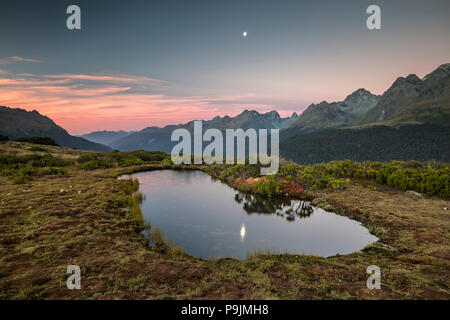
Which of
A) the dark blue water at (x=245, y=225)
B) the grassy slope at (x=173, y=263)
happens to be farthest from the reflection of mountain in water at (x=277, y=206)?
the grassy slope at (x=173, y=263)

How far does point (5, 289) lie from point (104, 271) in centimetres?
406

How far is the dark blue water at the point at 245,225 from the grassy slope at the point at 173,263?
191 centimetres

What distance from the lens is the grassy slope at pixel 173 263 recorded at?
32.2 ft

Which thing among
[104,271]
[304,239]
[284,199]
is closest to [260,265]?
[304,239]

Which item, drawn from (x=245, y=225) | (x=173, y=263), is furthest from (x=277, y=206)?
(x=173, y=263)

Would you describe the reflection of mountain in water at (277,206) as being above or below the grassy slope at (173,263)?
below

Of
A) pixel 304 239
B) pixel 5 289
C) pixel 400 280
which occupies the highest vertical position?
pixel 5 289

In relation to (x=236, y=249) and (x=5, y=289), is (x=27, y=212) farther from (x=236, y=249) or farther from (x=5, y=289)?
(x=236, y=249)

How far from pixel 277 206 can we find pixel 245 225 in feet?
26.7

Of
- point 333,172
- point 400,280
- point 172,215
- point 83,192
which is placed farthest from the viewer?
point 333,172

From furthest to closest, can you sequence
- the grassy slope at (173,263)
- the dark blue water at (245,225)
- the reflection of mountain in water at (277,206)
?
the reflection of mountain in water at (277,206)
the dark blue water at (245,225)
the grassy slope at (173,263)

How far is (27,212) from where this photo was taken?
19.4 m

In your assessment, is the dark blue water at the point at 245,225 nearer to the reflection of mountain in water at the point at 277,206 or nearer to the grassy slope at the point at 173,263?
the reflection of mountain in water at the point at 277,206

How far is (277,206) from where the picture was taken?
2783 cm
